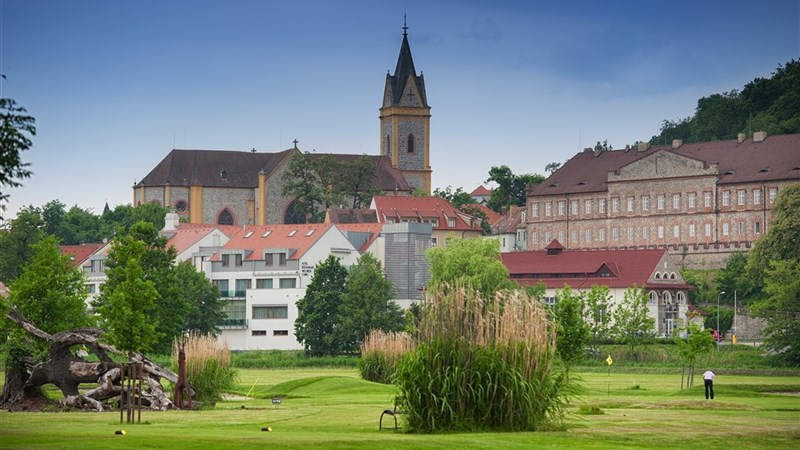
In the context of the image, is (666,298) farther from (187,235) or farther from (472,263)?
(187,235)

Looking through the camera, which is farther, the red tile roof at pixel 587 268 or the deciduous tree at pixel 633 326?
the red tile roof at pixel 587 268

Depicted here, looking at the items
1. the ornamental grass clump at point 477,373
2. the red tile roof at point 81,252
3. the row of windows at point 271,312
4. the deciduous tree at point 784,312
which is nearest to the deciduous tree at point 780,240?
the deciduous tree at point 784,312

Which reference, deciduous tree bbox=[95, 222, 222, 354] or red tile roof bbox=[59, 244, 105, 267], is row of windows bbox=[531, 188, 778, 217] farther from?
deciduous tree bbox=[95, 222, 222, 354]

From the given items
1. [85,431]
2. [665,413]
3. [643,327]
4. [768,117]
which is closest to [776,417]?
[665,413]

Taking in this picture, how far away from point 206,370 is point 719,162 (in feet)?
363

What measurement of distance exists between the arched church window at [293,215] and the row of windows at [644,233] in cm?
2985

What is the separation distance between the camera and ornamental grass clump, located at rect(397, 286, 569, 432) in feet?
137

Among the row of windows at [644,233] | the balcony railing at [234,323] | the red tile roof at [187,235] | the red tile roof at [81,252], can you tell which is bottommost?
the balcony railing at [234,323]

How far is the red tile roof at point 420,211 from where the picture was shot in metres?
179

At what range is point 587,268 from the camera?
484 feet

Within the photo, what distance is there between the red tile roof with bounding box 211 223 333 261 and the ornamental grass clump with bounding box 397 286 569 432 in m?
96.6

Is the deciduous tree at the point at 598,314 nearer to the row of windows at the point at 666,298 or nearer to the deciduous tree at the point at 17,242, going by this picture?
the row of windows at the point at 666,298

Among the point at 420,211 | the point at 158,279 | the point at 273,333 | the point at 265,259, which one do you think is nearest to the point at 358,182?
the point at 420,211

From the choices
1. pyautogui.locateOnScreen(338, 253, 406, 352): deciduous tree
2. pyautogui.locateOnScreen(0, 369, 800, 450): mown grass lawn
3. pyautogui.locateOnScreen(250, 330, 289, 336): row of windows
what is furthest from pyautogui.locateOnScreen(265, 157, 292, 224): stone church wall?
pyautogui.locateOnScreen(0, 369, 800, 450): mown grass lawn
